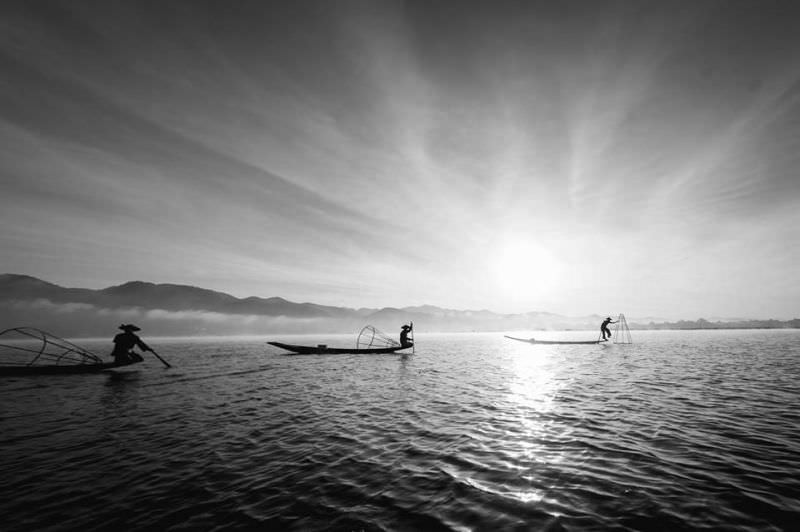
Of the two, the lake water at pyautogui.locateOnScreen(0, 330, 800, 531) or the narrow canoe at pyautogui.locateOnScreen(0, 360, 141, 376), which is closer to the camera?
the lake water at pyautogui.locateOnScreen(0, 330, 800, 531)

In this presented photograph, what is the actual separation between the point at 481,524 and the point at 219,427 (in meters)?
14.0

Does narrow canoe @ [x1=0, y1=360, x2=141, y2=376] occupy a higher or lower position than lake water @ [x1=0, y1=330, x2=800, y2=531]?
lower

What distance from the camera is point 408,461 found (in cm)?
1155

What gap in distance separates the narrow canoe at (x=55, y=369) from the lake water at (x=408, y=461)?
12443mm

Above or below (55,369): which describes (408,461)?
above

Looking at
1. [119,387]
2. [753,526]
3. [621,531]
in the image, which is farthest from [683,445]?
[119,387]

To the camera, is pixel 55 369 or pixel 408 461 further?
pixel 55 369

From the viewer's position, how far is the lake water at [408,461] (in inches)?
313

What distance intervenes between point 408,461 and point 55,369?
44632 mm

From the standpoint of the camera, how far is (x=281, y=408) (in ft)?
66.8

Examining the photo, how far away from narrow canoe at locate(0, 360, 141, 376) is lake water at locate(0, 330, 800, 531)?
1244cm

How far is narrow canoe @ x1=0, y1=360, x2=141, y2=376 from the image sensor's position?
107ft

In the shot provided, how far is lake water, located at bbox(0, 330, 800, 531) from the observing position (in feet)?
26.1

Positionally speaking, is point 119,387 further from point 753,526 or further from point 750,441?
point 750,441
